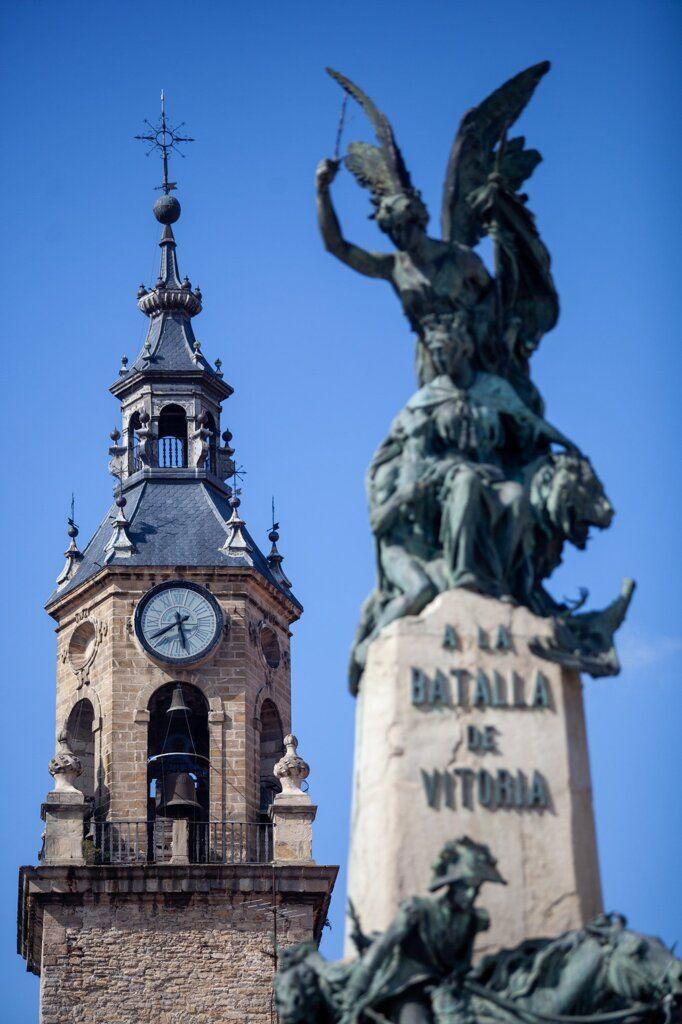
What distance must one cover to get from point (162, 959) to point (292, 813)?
3574mm

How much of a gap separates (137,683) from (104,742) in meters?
1.19

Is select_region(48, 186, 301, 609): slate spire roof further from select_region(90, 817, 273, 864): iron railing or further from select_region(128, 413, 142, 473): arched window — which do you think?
select_region(90, 817, 273, 864): iron railing

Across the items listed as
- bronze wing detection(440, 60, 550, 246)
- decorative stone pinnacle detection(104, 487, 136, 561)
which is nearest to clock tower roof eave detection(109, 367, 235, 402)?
decorative stone pinnacle detection(104, 487, 136, 561)

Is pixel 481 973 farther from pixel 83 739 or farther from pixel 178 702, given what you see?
pixel 83 739

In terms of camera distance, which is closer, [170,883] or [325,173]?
[325,173]

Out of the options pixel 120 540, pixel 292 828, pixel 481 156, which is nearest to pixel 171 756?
pixel 292 828

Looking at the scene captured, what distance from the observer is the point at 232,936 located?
168 ft

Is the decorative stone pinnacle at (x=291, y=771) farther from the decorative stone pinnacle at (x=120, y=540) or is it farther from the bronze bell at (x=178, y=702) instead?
the decorative stone pinnacle at (x=120, y=540)

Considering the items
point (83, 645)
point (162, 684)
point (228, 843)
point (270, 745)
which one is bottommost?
point (228, 843)

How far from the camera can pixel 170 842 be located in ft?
173

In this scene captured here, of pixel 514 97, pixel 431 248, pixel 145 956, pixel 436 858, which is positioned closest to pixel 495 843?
pixel 436 858

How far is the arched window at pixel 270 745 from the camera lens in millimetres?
54688

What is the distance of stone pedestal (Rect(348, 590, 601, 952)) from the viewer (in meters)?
17.2

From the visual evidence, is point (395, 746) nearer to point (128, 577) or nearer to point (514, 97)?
point (514, 97)
